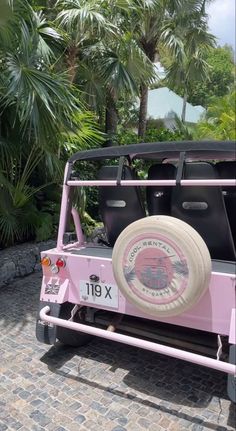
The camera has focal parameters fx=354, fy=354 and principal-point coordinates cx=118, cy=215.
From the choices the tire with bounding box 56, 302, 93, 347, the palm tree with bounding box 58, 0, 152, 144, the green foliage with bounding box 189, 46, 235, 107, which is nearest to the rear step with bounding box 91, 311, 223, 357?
the tire with bounding box 56, 302, 93, 347

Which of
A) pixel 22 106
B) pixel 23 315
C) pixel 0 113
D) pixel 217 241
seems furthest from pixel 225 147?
pixel 0 113

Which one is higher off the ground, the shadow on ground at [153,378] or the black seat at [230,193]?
the black seat at [230,193]

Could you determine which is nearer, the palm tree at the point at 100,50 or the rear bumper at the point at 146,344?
the rear bumper at the point at 146,344

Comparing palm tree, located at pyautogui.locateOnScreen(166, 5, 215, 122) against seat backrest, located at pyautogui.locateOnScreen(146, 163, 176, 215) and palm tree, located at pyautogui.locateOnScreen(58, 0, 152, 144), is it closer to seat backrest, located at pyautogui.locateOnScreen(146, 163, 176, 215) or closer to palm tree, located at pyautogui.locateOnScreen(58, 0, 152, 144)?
palm tree, located at pyautogui.locateOnScreen(58, 0, 152, 144)

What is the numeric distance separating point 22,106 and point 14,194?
1788 mm

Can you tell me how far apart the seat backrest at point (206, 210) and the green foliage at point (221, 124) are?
14674 millimetres

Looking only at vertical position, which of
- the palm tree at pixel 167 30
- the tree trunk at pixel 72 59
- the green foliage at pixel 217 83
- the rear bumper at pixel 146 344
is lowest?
the rear bumper at pixel 146 344

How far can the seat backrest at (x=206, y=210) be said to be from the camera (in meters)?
2.56

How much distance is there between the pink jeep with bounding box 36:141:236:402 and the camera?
7.42 feet

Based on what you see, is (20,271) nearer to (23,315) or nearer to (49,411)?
(23,315)

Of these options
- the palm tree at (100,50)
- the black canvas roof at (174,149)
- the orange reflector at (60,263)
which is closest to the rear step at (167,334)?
the orange reflector at (60,263)

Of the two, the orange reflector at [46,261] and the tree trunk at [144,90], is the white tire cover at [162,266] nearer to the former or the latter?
the orange reflector at [46,261]

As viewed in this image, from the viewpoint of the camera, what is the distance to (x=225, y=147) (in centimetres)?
240

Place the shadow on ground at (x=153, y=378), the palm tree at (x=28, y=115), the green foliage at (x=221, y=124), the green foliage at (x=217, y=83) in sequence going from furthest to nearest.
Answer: the green foliage at (x=217, y=83)
the green foliage at (x=221, y=124)
the palm tree at (x=28, y=115)
the shadow on ground at (x=153, y=378)
